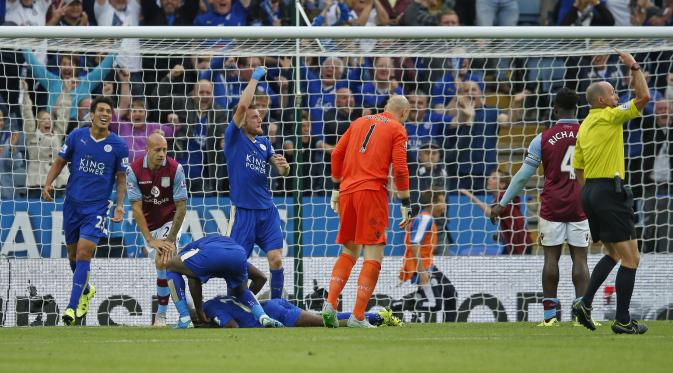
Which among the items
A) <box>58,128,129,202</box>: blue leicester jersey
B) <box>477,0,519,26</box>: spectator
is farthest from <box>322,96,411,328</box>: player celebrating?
<box>477,0,519,26</box>: spectator

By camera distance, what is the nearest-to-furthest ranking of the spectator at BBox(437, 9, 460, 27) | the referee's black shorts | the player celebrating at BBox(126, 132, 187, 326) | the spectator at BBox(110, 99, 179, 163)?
1. the referee's black shorts
2. the player celebrating at BBox(126, 132, 187, 326)
3. the spectator at BBox(110, 99, 179, 163)
4. the spectator at BBox(437, 9, 460, 27)

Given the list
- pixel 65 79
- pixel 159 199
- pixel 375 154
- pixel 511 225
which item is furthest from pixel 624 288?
pixel 65 79

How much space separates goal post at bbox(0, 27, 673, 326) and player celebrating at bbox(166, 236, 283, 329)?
8.90 feet

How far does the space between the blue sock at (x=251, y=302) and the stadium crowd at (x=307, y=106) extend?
3149 millimetres

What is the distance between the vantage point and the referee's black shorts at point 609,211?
1001 centimetres

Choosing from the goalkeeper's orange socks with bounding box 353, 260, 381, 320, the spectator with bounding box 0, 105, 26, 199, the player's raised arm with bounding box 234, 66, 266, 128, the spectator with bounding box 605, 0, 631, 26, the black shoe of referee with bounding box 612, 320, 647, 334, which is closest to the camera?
the black shoe of referee with bounding box 612, 320, 647, 334

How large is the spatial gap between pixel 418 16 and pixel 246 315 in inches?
332

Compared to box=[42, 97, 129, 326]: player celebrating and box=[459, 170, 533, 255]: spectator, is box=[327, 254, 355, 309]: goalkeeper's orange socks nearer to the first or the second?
box=[42, 97, 129, 326]: player celebrating

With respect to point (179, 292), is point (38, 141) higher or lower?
higher

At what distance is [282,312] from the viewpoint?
38.9ft

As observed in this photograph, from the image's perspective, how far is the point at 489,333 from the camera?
35.1ft

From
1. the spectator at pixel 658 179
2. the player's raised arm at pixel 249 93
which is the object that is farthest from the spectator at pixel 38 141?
the spectator at pixel 658 179

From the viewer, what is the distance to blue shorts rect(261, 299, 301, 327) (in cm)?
1180

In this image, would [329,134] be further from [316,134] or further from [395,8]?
[395,8]
